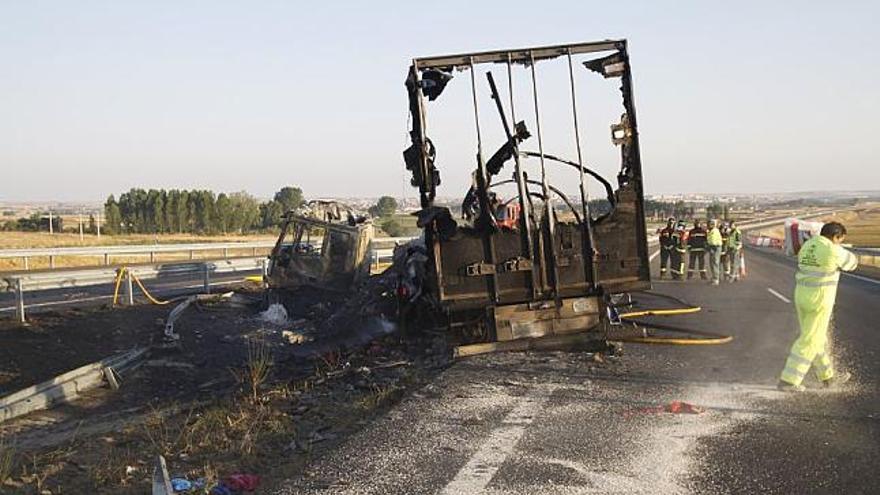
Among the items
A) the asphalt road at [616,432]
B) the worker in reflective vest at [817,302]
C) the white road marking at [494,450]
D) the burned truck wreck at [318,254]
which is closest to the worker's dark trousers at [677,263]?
the burned truck wreck at [318,254]

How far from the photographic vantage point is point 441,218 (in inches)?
314

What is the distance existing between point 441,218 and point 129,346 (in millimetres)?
6293

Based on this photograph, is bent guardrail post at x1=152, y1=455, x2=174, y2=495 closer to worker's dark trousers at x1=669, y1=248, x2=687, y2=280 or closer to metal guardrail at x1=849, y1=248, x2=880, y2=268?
worker's dark trousers at x1=669, y1=248, x2=687, y2=280

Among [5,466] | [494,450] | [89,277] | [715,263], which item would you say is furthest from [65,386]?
[715,263]

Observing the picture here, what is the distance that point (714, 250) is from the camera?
20859mm

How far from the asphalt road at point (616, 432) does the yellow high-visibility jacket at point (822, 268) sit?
81cm

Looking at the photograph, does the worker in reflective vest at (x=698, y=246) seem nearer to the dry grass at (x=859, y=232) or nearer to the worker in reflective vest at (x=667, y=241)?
the worker in reflective vest at (x=667, y=241)

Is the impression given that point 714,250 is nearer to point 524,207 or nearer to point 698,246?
point 698,246

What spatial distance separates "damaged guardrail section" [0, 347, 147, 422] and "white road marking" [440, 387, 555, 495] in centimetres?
468

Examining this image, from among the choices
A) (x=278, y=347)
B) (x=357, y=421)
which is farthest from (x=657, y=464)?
(x=278, y=347)

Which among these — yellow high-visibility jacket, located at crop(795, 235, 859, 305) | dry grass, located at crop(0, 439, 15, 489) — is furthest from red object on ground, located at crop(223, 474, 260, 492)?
yellow high-visibility jacket, located at crop(795, 235, 859, 305)

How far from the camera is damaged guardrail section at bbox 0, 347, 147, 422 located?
294 inches

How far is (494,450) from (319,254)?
998 cm

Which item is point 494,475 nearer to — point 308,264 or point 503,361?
point 503,361
